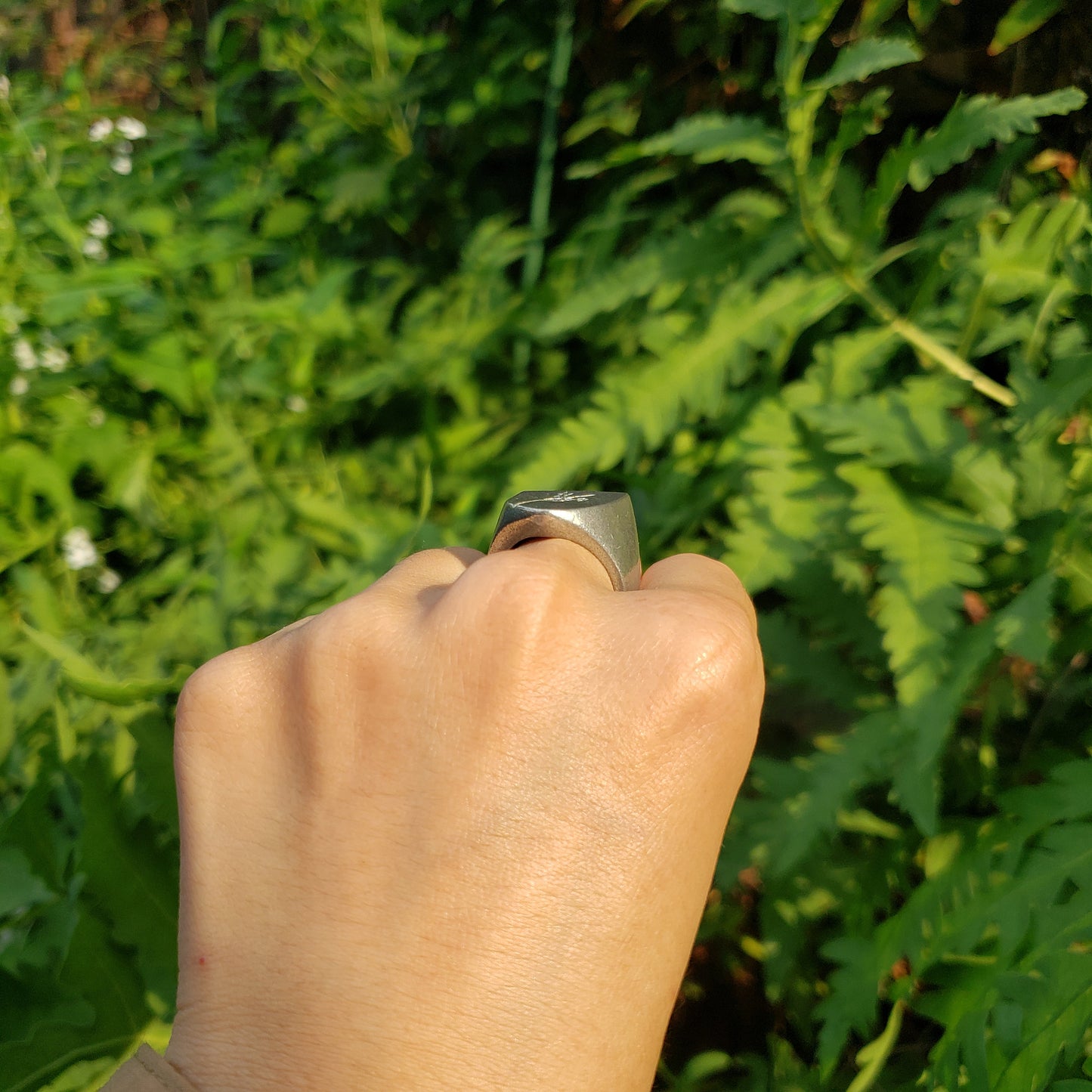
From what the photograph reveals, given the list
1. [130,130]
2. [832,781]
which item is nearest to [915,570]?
[832,781]

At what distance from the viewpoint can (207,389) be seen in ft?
7.20

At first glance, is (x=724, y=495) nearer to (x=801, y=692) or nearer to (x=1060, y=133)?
(x=801, y=692)

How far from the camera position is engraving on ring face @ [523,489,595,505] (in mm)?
843

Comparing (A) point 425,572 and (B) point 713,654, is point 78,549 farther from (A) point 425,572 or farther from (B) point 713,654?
(B) point 713,654

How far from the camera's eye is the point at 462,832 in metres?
0.64

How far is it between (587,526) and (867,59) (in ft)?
2.53

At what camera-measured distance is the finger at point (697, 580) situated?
0.79m

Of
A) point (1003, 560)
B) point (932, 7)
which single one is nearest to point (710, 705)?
point (1003, 560)

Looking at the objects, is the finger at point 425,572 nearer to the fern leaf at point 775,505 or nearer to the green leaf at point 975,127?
the fern leaf at point 775,505

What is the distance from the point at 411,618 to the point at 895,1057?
3.47 feet

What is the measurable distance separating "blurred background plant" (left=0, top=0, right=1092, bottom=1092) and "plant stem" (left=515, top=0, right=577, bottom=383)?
0.05 feet

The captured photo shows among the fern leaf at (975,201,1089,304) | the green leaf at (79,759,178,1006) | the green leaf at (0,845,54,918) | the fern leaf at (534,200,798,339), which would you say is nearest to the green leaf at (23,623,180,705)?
the green leaf at (79,759,178,1006)

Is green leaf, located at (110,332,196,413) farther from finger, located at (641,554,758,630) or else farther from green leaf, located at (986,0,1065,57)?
green leaf, located at (986,0,1065,57)

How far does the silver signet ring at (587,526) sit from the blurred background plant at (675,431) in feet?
1.43
